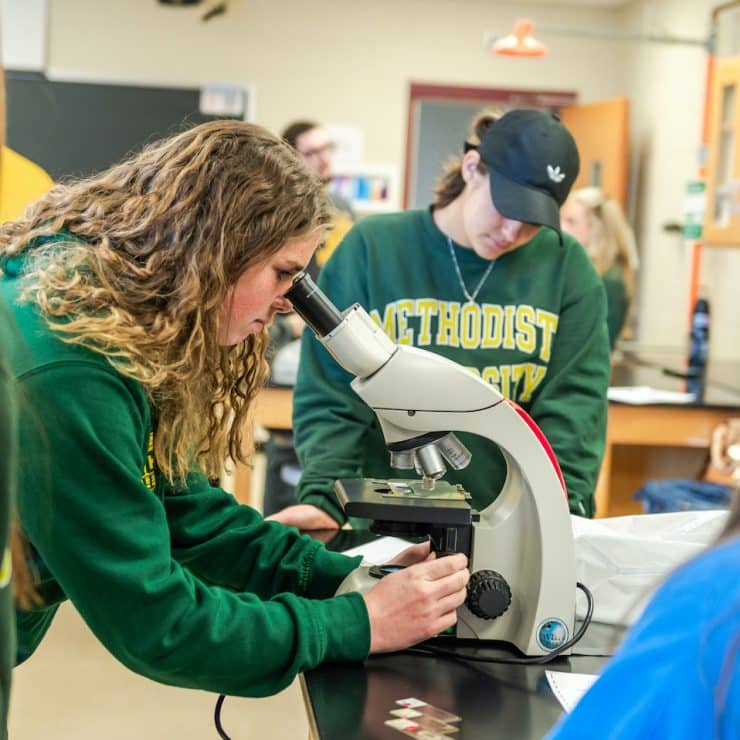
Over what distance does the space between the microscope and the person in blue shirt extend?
70 centimetres

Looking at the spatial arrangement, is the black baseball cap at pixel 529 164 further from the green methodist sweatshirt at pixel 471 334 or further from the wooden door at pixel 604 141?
the wooden door at pixel 604 141

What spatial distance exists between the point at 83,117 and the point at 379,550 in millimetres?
5036

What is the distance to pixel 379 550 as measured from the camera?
65.4 inches

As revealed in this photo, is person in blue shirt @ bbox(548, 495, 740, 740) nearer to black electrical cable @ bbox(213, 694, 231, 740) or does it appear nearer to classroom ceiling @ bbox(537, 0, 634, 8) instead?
black electrical cable @ bbox(213, 694, 231, 740)

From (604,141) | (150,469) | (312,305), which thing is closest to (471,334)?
(312,305)

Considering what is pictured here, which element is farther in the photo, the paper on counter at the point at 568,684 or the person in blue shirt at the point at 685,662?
the paper on counter at the point at 568,684

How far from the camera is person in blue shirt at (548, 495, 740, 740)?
535mm

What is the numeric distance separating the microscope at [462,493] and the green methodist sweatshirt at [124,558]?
15 centimetres

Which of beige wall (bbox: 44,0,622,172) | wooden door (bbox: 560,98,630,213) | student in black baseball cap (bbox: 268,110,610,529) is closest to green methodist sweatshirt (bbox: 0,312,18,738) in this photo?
student in black baseball cap (bbox: 268,110,610,529)

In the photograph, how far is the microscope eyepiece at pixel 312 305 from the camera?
128 cm

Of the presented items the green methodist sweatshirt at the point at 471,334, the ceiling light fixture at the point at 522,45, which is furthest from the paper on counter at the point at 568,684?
the ceiling light fixture at the point at 522,45

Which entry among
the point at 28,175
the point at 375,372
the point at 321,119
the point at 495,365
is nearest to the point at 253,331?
the point at 375,372

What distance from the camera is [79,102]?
6.16 meters

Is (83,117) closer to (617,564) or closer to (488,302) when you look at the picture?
(488,302)
